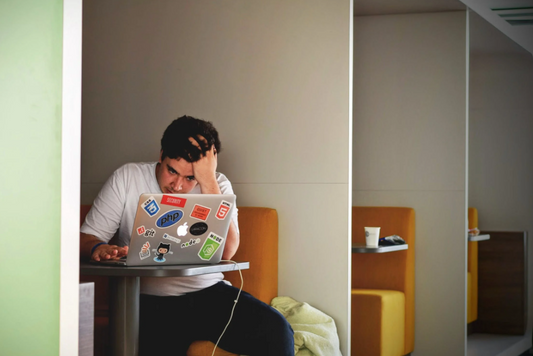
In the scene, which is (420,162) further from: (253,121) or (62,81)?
(62,81)

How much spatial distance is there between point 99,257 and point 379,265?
92.6 inches

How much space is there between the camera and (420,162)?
4.23 metres

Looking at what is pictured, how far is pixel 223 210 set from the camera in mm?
2137

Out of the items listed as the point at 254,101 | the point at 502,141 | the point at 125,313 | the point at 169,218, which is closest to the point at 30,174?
the point at 169,218

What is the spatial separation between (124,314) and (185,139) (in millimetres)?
905

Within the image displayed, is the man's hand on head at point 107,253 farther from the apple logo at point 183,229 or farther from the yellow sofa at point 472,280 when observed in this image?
the yellow sofa at point 472,280

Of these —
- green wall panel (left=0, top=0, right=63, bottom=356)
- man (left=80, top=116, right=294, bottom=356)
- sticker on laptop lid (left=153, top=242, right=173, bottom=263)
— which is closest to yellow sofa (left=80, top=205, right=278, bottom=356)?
man (left=80, top=116, right=294, bottom=356)

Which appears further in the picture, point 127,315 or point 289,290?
point 289,290

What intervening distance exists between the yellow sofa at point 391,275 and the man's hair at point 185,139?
4.93 ft

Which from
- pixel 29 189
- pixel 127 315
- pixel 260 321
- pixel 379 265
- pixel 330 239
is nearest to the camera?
pixel 29 189

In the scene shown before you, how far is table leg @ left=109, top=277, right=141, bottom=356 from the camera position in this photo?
2078 mm

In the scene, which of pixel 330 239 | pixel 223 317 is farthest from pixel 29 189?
pixel 330 239

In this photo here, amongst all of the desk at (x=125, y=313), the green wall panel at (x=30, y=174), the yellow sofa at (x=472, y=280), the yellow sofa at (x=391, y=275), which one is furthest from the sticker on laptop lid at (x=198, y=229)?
the yellow sofa at (x=472, y=280)

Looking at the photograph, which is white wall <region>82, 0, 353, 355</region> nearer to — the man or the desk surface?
the man
